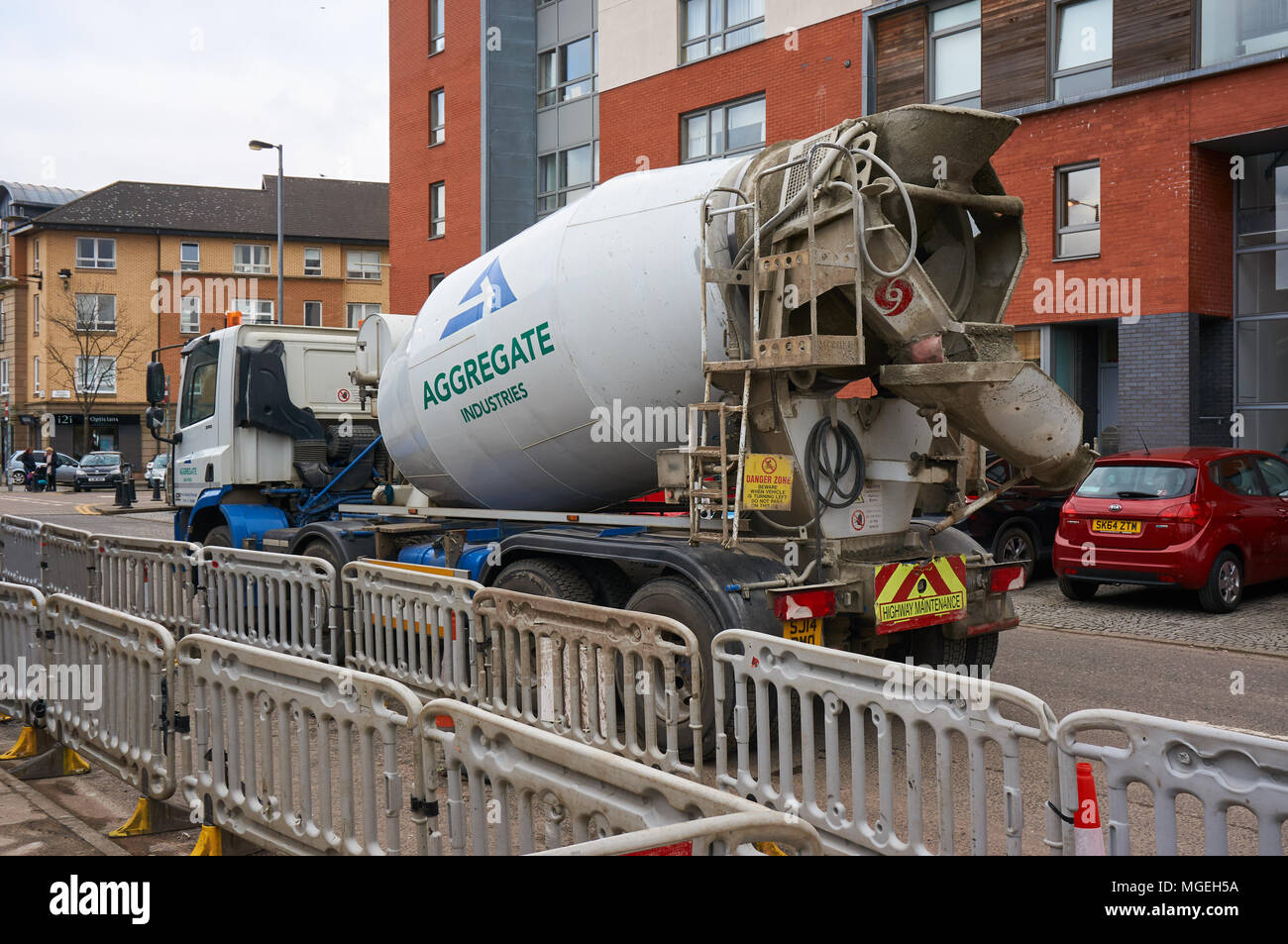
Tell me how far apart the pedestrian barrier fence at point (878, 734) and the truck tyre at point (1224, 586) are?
6.86 meters

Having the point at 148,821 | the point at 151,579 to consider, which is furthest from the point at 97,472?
the point at 148,821

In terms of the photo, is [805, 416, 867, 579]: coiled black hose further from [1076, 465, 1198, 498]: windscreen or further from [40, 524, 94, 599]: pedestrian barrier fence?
[40, 524, 94, 599]: pedestrian barrier fence

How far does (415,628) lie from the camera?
7578 mm

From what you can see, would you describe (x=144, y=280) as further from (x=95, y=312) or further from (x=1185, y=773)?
(x=1185, y=773)

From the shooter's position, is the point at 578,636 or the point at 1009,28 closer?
the point at 578,636

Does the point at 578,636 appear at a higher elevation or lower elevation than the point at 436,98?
lower

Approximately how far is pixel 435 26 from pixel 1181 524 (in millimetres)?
26072

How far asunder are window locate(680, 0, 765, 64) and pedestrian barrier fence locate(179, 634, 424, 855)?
791 inches
